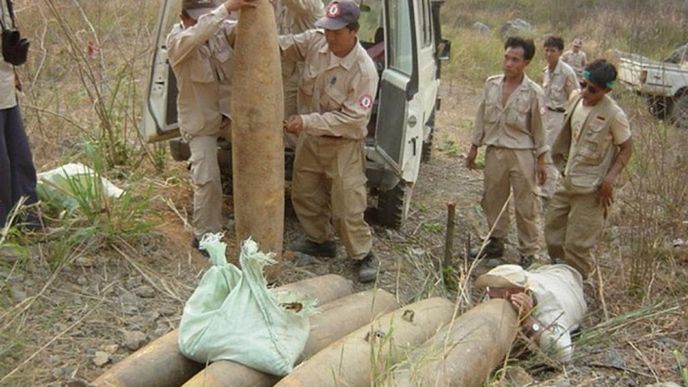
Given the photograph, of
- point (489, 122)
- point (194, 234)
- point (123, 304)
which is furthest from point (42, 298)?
point (489, 122)

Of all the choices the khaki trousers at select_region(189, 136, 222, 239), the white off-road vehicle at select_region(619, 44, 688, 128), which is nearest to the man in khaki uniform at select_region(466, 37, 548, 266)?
the white off-road vehicle at select_region(619, 44, 688, 128)

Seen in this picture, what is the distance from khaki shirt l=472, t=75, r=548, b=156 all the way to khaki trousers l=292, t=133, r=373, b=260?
42.7 inches

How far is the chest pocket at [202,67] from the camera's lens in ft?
15.2

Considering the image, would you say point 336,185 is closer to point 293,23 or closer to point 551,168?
point 293,23

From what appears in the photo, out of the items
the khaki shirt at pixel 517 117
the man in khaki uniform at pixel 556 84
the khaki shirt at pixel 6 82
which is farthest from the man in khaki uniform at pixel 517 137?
the khaki shirt at pixel 6 82

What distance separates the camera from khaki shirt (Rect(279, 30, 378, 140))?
15.4ft

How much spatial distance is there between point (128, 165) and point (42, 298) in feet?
8.20

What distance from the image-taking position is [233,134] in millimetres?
4367

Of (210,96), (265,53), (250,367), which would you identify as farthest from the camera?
(210,96)

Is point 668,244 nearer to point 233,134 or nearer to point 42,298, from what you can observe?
point 233,134

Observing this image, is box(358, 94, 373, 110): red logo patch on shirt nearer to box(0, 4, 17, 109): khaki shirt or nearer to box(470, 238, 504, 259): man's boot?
box(470, 238, 504, 259): man's boot

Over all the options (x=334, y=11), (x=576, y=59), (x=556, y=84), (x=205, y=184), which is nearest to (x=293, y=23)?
(x=334, y=11)

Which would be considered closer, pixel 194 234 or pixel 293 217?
pixel 194 234

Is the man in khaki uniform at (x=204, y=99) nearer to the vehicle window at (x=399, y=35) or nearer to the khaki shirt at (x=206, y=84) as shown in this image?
the khaki shirt at (x=206, y=84)
